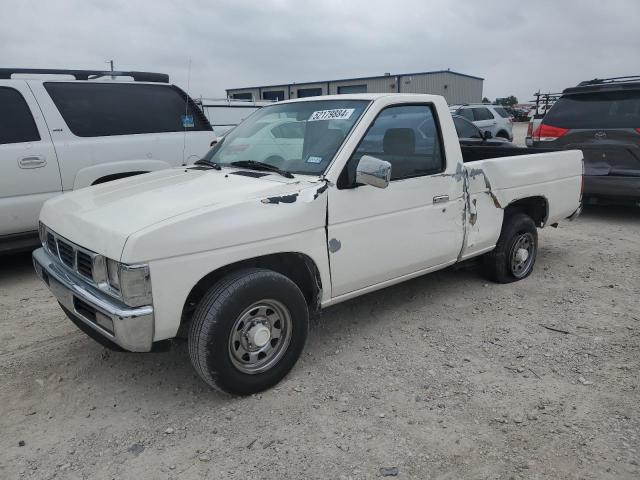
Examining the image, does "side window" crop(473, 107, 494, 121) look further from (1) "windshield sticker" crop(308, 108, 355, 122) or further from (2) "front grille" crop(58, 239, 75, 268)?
(2) "front grille" crop(58, 239, 75, 268)

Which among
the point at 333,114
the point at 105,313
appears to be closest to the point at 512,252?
the point at 333,114

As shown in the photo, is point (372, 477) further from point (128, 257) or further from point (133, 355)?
point (133, 355)

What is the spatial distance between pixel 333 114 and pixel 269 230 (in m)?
1.18

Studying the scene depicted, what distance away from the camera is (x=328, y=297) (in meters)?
3.41

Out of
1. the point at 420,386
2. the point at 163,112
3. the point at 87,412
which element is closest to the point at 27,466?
the point at 87,412

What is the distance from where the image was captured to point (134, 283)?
8.41 ft

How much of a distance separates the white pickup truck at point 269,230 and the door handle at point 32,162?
1.98 m

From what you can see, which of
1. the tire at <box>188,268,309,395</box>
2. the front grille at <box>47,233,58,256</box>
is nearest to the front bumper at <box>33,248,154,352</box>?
the front grille at <box>47,233,58,256</box>

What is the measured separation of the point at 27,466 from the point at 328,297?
1.90m

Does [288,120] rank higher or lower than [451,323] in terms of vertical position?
higher

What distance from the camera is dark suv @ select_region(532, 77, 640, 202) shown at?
7.24m

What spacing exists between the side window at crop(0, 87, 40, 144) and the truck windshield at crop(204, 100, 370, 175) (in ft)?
7.57

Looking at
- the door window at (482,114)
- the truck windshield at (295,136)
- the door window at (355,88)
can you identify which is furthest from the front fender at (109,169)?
the door window at (355,88)

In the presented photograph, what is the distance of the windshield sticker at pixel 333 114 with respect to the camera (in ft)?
12.0
